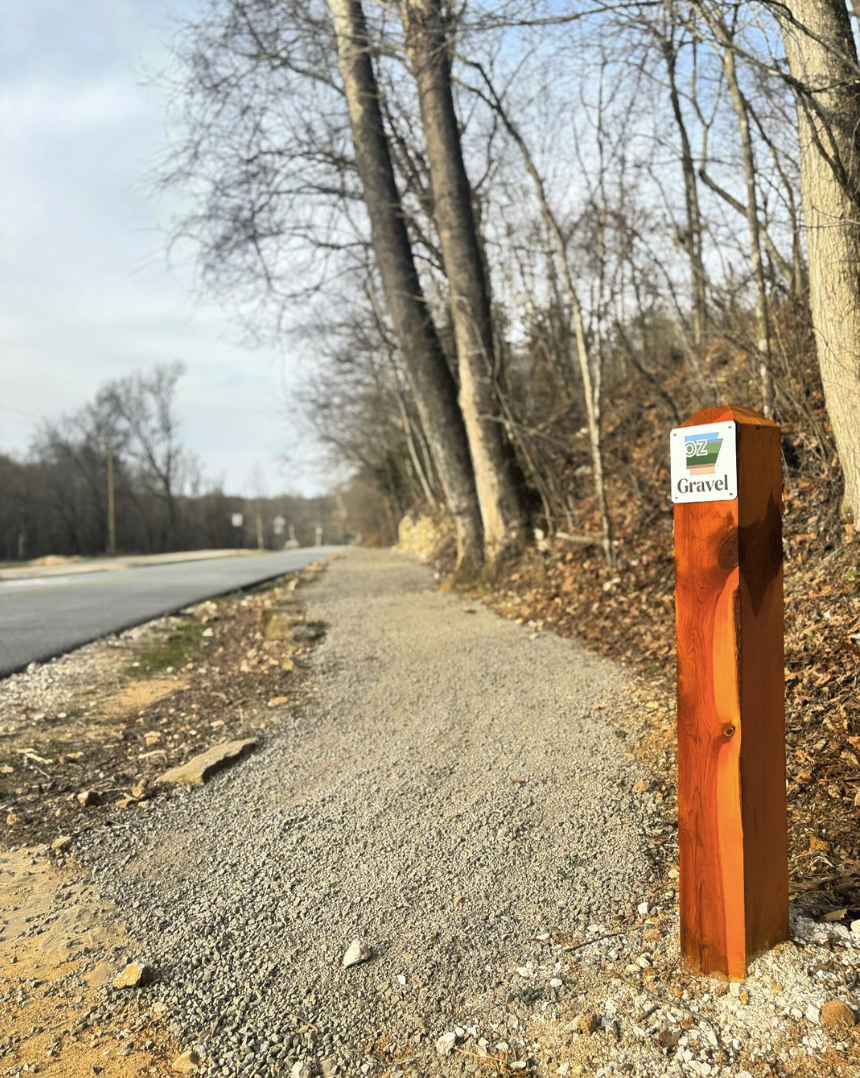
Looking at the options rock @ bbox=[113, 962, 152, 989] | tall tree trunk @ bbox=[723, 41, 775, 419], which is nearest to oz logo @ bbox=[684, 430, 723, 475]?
rock @ bbox=[113, 962, 152, 989]

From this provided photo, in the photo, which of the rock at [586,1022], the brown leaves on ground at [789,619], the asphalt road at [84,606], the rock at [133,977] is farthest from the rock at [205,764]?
the asphalt road at [84,606]

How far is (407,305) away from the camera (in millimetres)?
10812

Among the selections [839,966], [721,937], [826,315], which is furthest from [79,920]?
[826,315]

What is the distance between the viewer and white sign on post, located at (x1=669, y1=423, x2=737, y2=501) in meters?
2.57

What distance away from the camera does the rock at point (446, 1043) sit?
2574 millimetres

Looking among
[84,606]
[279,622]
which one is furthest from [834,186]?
[84,606]

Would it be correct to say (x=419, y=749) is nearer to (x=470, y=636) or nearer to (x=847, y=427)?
(x=470, y=636)

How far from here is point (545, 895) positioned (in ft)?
10.8

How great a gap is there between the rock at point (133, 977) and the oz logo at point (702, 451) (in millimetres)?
2562

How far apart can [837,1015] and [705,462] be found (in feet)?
5.44

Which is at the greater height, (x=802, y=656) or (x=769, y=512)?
(x=769, y=512)

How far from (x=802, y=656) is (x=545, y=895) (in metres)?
2.27

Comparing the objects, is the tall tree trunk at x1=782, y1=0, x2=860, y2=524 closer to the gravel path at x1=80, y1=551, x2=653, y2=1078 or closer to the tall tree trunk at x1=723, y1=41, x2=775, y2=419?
the tall tree trunk at x1=723, y1=41, x2=775, y2=419

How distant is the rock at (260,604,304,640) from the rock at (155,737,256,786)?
3.17 metres
